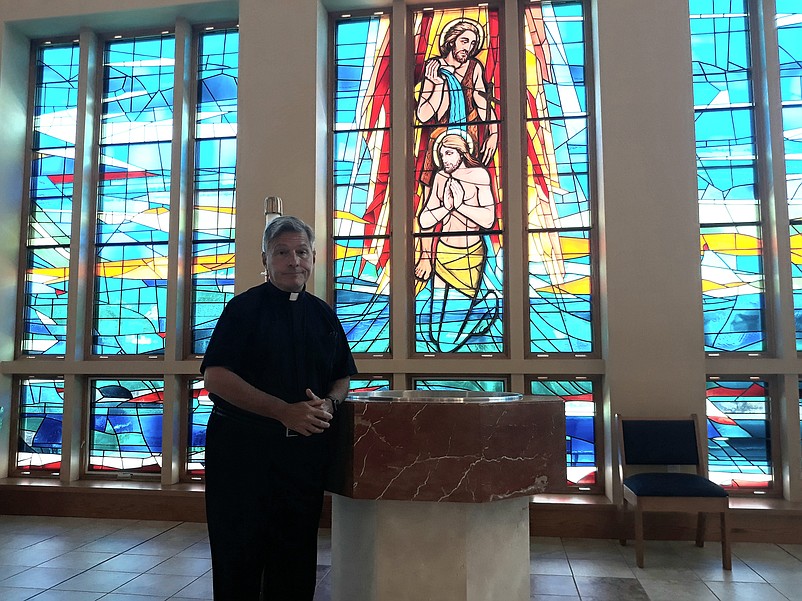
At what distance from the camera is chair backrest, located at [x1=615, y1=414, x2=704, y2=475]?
395cm

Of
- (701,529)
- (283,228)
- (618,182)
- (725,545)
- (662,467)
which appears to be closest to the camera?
(283,228)

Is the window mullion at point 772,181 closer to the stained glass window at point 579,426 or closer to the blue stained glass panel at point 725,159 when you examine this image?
the blue stained glass panel at point 725,159

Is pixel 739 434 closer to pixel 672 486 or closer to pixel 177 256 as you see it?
pixel 672 486

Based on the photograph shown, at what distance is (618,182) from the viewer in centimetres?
432

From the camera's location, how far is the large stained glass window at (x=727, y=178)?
4465 mm

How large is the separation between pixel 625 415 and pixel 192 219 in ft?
11.6

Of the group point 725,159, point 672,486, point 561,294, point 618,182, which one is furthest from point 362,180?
point 672,486

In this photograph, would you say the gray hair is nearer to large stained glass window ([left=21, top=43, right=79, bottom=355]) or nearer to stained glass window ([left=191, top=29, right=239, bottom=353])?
stained glass window ([left=191, top=29, right=239, bottom=353])

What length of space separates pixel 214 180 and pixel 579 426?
11.0 ft

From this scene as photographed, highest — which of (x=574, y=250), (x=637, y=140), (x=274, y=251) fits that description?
(x=637, y=140)

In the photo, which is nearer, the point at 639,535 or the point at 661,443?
the point at 639,535

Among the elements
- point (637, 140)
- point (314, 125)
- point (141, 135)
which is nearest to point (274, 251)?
point (314, 125)

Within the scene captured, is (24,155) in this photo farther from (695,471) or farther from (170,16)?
(695,471)

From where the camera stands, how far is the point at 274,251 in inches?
79.5
